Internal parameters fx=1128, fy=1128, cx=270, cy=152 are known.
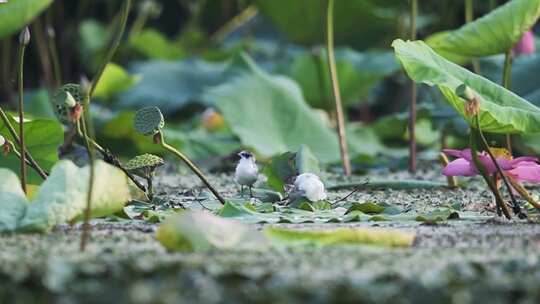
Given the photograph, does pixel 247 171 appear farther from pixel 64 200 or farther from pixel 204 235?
Answer: pixel 204 235

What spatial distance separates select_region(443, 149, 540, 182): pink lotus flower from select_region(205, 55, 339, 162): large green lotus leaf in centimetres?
125

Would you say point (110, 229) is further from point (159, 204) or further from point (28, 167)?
point (28, 167)

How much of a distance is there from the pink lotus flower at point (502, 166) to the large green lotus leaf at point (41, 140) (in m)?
0.61

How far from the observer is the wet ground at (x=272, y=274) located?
960mm

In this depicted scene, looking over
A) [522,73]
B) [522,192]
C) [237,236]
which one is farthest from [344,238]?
[522,73]

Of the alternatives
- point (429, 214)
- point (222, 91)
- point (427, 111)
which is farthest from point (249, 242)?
point (222, 91)

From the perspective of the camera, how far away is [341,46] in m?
4.36

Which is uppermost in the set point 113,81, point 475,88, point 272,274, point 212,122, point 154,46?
point 154,46

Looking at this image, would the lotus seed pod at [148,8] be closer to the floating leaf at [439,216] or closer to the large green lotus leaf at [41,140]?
the large green lotus leaf at [41,140]

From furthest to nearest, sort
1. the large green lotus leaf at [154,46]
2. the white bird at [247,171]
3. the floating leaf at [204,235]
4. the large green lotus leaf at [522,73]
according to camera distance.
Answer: the large green lotus leaf at [154,46], the large green lotus leaf at [522,73], the white bird at [247,171], the floating leaf at [204,235]

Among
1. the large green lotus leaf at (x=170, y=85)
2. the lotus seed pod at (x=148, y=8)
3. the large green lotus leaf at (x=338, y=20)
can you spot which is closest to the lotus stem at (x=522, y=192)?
the large green lotus leaf at (x=338, y=20)

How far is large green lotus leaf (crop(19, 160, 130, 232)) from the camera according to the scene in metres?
1.28

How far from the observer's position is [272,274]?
100 centimetres

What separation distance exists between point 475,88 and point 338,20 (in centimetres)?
256
